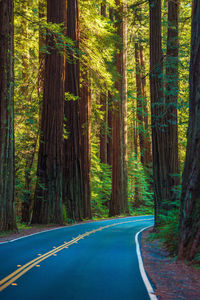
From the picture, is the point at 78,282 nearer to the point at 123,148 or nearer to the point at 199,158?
the point at 199,158

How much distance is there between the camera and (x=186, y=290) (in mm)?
7004

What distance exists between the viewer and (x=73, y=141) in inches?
933

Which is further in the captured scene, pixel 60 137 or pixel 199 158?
pixel 60 137

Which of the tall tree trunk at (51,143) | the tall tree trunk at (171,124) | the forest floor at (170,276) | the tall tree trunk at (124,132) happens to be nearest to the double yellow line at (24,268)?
the forest floor at (170,276)

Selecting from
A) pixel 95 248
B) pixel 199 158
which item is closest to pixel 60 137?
pixel 95 248

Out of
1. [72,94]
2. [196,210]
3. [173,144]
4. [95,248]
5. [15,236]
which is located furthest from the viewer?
[72,94]

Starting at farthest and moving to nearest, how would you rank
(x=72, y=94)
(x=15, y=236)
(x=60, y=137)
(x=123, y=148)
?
(x=123, y=148) → (x=72, y=94) → (x=60, y=137) → (x=15, y=236)

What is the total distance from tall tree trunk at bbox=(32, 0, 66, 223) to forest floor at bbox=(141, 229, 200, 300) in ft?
30.3

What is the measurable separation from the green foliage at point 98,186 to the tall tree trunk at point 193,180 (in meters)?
22.2

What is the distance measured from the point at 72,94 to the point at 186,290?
1700cm

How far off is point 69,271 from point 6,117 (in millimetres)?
9086

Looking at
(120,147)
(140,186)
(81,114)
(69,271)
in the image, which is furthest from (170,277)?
(140,186)

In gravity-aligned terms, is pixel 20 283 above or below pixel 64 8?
below

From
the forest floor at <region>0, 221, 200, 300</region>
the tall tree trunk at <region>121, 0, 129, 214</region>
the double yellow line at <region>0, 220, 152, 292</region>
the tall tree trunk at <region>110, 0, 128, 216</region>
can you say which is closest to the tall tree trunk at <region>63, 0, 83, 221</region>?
the tall tree trunk at <region>110, 0, 128, 216</region>
